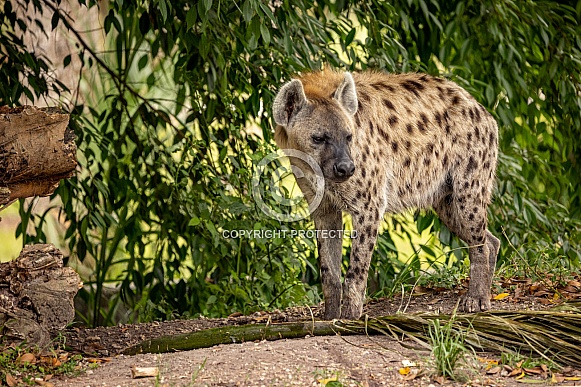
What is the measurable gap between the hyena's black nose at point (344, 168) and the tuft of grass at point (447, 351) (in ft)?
3.01

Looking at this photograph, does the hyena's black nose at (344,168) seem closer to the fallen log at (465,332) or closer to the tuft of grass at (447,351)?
the fallen log at (465,332)

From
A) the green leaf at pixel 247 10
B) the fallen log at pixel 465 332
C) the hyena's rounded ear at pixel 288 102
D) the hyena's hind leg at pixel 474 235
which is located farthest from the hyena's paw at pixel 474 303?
the green leaf at pixel 247 10

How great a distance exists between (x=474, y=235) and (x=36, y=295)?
8.12ft

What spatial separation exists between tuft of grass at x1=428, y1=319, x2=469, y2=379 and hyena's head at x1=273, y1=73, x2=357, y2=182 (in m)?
0.98

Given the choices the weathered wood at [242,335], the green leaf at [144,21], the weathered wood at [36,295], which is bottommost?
the weathered wood at [242,335]

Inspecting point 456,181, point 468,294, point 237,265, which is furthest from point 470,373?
point 237,265

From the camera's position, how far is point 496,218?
608 cm

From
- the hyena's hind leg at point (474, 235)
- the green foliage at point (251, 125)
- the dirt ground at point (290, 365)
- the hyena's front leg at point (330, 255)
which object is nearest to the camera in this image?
the dirt ground at point (290, 365)

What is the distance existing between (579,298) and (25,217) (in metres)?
3.37

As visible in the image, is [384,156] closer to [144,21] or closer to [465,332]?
[465,332]

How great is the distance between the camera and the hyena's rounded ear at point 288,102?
14.7 feet

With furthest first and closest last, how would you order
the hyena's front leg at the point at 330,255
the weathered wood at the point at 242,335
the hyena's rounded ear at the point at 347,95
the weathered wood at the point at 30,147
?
the hyena's front leg at the point at 330,255 → the hyena's rounded ear at the point at 347,95 → the weathered wood at the point at 242,335 → the weathered wood at the point at 30,147

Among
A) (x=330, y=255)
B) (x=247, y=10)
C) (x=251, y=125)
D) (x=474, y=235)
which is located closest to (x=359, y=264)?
(x=330, y=255)

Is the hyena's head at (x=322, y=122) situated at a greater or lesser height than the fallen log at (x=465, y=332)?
greater
